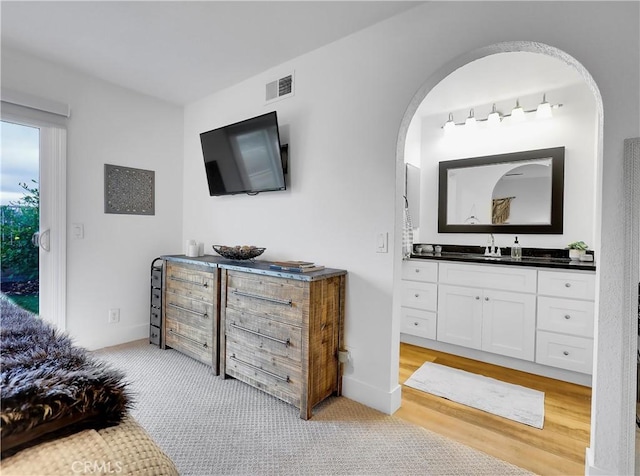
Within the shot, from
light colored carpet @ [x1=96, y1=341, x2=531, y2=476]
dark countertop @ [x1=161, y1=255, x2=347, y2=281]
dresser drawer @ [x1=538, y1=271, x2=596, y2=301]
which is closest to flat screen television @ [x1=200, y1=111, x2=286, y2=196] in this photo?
dark countertop @ [x1=161, y1=255, x2=347, y2=281]

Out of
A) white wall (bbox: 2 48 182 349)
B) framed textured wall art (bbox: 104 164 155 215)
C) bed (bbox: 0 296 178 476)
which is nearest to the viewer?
bed (bbox: 0 296 178 476)

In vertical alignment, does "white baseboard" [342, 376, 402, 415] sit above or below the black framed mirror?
below

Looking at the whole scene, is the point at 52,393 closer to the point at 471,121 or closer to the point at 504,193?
the point at 504,193

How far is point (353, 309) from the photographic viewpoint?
2168mm

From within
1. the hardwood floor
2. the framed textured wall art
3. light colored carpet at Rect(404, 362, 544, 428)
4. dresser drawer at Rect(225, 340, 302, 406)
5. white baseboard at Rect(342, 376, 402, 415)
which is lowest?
the hardwood floor

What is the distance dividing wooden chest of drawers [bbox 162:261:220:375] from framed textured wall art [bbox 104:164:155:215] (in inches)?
28.9

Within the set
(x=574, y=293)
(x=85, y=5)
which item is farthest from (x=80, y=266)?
(x=574, y=293)

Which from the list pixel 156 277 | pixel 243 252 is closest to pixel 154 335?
pixel 156 277

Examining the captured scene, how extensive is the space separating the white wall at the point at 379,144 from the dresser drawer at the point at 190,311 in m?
0.64

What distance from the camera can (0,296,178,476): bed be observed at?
692 millimetres

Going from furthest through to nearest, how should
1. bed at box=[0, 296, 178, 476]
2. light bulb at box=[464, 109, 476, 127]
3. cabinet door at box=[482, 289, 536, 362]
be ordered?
light bulb at box=[464, 109, 476, 127] → cabinet door at box=[482, 289, 536, 362] → bed at box=[0, 296, 178, 476]

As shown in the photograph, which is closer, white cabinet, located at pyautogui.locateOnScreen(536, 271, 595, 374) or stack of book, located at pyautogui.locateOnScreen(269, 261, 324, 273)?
stack of book, located at pyautogui.locateOnScreen(269, 261, 324, 273)

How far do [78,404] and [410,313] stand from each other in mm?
2841

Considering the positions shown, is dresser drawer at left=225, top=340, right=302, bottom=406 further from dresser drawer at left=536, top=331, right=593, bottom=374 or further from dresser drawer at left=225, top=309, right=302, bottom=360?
dresser drawer at left=536, top=331, right=593, bottom=374
